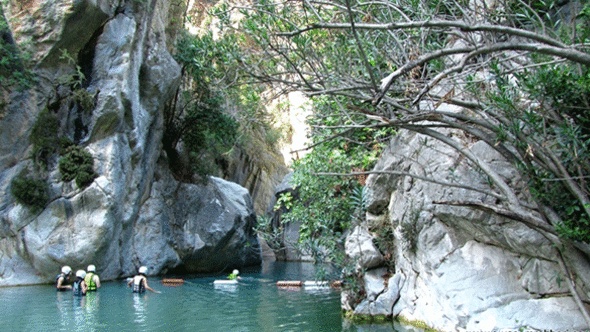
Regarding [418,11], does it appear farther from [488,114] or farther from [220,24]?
[220,24]

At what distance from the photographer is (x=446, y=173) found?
9172mm

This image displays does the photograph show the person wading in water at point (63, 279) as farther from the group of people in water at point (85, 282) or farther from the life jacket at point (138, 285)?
the life jacket at point (138, 285)

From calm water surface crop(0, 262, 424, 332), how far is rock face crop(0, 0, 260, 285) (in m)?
1.41

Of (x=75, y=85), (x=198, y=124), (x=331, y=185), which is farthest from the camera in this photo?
(x=198, y=124)

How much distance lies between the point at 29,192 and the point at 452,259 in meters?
13.9

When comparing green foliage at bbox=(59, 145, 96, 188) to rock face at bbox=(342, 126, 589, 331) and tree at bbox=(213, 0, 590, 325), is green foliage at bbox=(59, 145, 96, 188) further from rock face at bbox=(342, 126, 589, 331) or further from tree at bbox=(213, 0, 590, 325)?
tree at bbox=(213, 0, 590, 325)

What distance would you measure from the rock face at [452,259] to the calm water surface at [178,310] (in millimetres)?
901

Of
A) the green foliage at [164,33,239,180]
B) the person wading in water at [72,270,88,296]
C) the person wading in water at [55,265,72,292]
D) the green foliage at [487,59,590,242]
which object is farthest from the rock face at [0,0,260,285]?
the green foliage at [487,59,590,242]

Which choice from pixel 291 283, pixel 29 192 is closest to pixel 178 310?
pixel 291 283

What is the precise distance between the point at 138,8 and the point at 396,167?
530 inches

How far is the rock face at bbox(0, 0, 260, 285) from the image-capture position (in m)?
17.3

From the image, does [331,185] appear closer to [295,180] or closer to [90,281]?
[295,180]

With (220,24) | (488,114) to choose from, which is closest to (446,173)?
(488,114)

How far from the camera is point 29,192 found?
17062 millimetres
